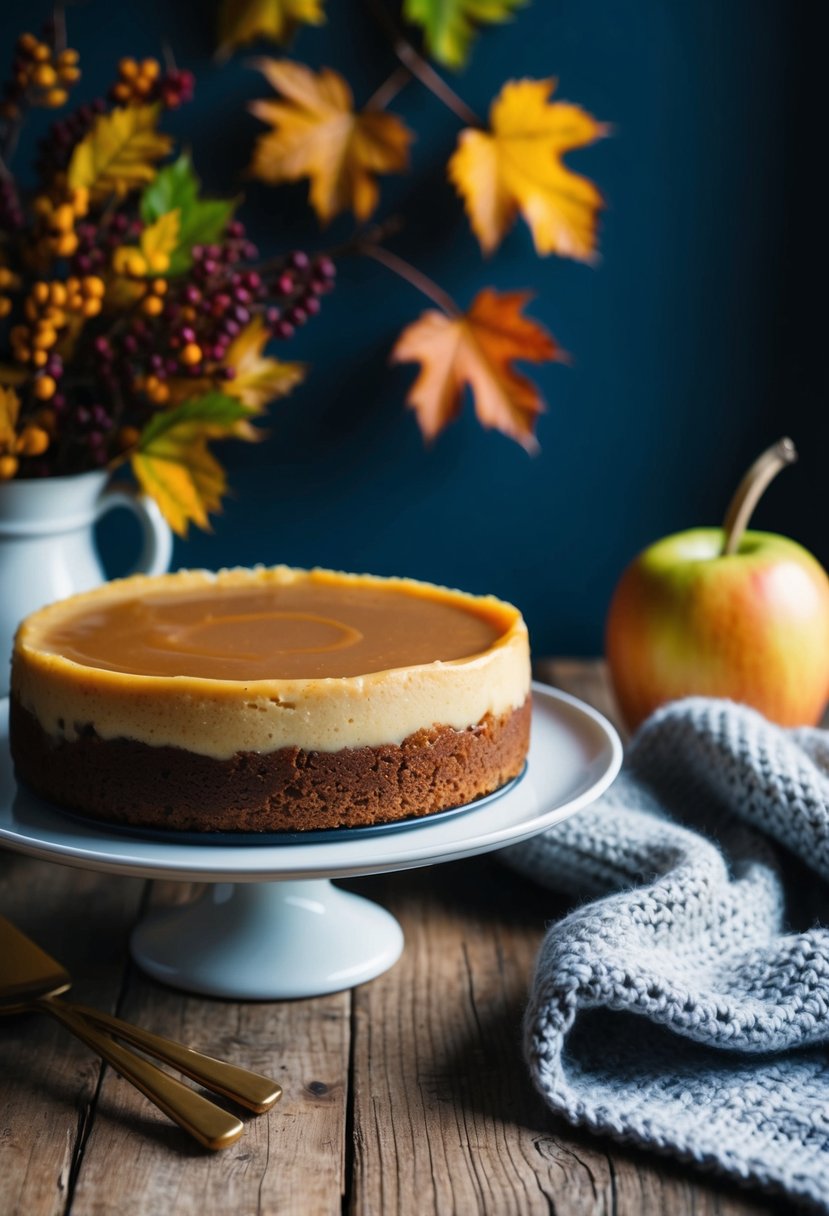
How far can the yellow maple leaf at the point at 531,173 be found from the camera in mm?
1910

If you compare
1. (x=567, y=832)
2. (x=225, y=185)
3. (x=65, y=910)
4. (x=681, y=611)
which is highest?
(x=225, y=185)

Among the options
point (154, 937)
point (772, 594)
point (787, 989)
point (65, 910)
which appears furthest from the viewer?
point (772, 594)

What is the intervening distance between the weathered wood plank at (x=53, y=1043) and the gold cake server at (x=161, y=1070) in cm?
4

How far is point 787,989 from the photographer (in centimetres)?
114

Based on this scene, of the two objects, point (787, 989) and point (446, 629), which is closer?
point (787, 989)

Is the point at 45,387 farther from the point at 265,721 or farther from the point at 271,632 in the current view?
the point at 265,721

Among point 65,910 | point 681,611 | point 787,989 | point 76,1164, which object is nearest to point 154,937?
point 65,910

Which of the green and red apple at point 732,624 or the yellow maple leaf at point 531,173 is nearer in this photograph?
the green and red apple at point 732,624

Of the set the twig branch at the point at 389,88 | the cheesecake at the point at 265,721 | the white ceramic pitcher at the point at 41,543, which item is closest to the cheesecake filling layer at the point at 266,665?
the cheesecake at the point at 265,721

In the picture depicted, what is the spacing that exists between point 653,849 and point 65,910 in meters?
0.62

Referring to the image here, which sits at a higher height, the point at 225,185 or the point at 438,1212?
the point at 225,185

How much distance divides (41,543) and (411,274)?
0.74 m

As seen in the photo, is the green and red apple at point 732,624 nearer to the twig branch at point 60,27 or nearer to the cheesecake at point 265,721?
the cheesecake at point 265,721

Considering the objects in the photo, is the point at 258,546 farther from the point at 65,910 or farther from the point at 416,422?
the point at 65,910
